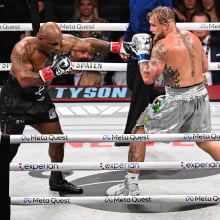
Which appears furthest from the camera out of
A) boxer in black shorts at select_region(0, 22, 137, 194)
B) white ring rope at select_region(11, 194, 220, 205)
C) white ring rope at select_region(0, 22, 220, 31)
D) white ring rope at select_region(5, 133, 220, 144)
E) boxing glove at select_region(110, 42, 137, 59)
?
white ring rope at select_region(0, 22, 220, 31)

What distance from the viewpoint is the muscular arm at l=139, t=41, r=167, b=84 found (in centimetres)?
443

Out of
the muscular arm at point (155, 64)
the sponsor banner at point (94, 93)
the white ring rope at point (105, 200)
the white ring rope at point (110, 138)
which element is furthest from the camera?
the sponsor banner at point (94, 93)

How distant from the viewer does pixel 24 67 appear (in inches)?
182

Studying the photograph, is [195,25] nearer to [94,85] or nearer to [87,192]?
[94,85]

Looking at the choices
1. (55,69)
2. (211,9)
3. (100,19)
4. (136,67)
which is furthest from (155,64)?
(211,9)

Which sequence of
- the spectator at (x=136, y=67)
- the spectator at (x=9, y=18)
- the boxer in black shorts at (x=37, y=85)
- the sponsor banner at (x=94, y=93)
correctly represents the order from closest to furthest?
the boxer in black shorts at (x=37, y=85), the spectator at (x=136, y=67), the sponsor banner at (x=94, y=93), the spectator at (x=9, y=18)

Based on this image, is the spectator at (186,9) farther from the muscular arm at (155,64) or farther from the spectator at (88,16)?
the muscular arm at (155,64)

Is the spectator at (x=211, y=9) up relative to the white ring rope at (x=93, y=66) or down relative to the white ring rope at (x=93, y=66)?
up

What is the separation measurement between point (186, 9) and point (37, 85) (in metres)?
3.48

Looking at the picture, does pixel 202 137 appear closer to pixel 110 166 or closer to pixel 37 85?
pixel 110 166

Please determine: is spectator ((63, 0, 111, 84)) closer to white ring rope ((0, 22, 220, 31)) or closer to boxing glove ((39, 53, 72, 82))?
white ring rope ((0, 22, 220, 31))

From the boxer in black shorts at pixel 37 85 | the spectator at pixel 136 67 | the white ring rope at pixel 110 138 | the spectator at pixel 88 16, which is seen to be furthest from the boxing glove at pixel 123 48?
the spectator at pixel 88 16

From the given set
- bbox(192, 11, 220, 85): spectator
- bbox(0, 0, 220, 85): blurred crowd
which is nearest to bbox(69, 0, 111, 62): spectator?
bbox(0, 0, 220, 85): blurred crowd

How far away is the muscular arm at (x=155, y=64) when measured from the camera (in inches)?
174
